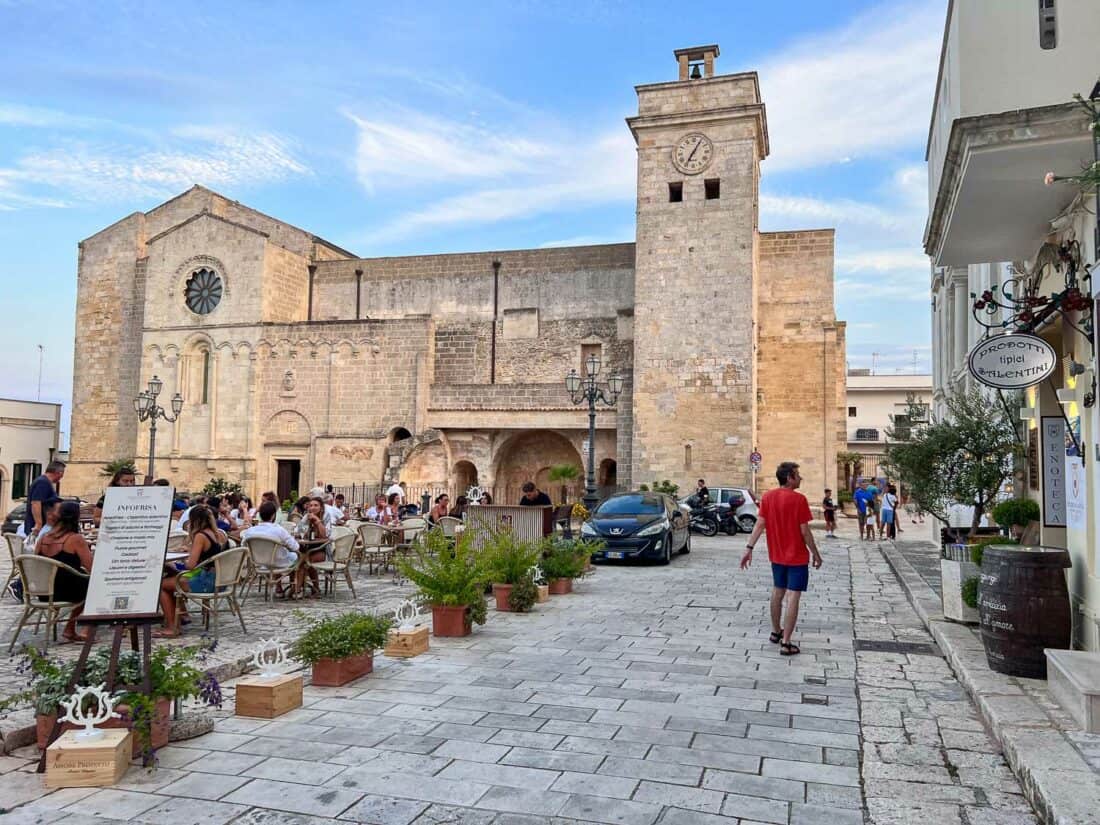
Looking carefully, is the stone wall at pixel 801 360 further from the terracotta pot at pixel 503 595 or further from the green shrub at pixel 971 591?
the green shrub at pixel 971 591

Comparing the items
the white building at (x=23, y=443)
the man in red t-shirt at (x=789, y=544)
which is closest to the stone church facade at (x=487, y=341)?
the white building at (x=23, y=443)

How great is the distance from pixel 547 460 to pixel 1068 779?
2459 centimetres

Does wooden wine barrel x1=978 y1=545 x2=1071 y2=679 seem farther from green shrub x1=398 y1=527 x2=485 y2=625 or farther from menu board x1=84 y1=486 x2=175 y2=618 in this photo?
menu board x1=84 y1=486 x2=175 y2=618

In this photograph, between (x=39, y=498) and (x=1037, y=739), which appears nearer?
(x=1037, y=739)

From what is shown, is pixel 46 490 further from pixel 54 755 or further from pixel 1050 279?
pixel 1050 279

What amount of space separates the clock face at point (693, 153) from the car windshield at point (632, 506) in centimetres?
1408

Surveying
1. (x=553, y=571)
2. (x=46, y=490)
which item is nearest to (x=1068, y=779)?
(x=553, y=571)

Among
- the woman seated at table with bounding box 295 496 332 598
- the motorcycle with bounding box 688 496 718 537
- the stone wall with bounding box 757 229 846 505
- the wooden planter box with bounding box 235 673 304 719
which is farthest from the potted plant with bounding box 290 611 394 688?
the stone wall with bounding box 757 229 846 505

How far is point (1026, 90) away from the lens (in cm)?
645

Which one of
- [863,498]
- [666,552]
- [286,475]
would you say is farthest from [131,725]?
[286,475]

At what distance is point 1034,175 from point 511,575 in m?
5.85

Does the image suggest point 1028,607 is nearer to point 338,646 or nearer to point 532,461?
point 338,646

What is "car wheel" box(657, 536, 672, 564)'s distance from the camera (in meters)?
13.6

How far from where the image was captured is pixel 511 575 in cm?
864
